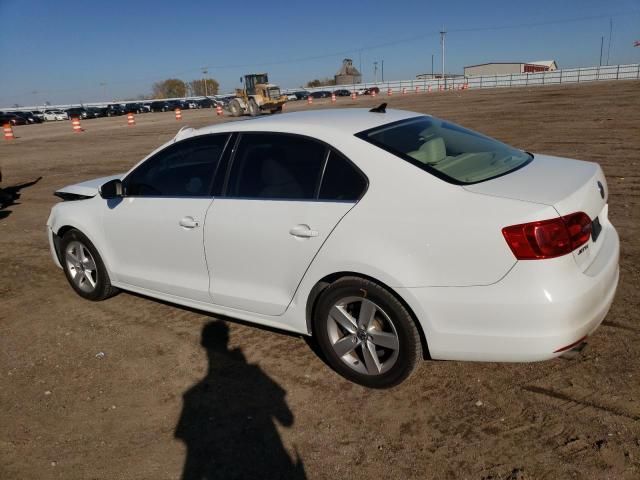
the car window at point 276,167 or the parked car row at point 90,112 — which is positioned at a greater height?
the car window at point 276,167

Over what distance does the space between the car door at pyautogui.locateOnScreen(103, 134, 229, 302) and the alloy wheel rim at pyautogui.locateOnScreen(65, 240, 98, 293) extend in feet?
1.41

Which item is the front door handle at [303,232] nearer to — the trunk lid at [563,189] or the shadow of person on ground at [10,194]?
the trunk lid at [563,189]

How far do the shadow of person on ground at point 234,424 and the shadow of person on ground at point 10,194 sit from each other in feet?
24.4

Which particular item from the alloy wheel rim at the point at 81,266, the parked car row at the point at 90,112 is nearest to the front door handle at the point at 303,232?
the alloy wheel rim at the point at 81,266

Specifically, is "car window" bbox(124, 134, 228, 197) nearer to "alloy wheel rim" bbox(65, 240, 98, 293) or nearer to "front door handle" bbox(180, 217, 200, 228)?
"front door handle" bbox(180, 217, 200, 228)

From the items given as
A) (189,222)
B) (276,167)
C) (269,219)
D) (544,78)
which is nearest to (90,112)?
(544,78)

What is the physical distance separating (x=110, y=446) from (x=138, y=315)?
1.80m

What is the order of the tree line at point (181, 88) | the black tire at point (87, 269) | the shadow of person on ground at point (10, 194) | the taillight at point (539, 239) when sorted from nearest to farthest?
1. the taillight at point (539, 239)
2. the black tire at point (87, 269)
3. the shadow of person on ground at point (10, 194)
4. the tree line at point (181, 88)

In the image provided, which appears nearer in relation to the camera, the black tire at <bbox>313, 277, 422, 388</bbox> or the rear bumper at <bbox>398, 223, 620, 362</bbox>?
the rear bumper at <bbox>398, 223, 620, 362</bbox>

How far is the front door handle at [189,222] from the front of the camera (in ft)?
12.2

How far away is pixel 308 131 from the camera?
3396 mm

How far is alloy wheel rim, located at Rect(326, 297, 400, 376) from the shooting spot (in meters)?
3.05

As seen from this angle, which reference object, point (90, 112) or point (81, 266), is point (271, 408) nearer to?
point (81, 266)

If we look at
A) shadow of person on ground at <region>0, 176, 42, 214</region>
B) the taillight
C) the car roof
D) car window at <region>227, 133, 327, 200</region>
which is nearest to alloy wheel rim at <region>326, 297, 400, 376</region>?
car window at <region>227, 133, 327, 200</region>
